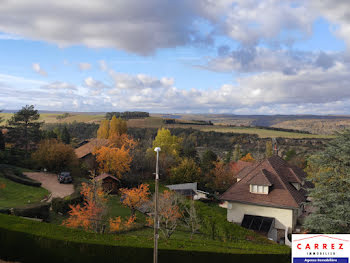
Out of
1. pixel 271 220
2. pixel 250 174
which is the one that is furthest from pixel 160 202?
pixel 250 174

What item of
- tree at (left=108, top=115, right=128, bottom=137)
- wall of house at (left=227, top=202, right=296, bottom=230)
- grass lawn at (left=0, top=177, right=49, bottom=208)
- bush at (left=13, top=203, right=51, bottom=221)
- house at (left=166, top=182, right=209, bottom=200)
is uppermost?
tree at (left=108, top=115, right=128, bottom=137)

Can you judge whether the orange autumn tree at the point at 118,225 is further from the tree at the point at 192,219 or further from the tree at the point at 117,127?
the tree at the point at 117,127

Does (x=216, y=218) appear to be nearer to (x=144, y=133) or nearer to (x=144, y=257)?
(x=144, y=257)

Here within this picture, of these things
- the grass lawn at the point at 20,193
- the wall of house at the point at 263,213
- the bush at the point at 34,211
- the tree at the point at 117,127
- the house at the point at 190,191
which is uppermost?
the tree at the point at 117,127

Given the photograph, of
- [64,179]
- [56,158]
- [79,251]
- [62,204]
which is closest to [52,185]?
[64,179]

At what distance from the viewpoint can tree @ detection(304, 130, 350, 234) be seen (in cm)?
2208

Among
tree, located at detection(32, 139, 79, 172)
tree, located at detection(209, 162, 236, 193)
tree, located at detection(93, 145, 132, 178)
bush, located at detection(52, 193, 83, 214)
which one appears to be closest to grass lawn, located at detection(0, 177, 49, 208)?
bush, located at detection(52, 193, 83, 214)

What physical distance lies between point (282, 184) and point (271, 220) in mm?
4681

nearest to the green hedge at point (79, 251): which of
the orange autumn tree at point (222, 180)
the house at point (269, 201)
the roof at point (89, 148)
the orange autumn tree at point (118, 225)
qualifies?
the orange autumn tree at point (118, 225)

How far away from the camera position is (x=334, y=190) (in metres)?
23.1

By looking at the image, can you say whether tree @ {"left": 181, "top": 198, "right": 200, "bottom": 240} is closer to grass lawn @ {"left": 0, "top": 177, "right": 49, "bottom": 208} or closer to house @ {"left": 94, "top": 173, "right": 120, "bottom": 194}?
house @ {"left": 94, "top": 173, "right": 120, "bottom": 194}

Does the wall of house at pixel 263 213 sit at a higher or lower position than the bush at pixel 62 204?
lower

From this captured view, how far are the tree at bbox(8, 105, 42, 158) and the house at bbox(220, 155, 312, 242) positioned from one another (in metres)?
50.0

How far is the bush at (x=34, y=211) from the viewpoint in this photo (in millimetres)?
23191
